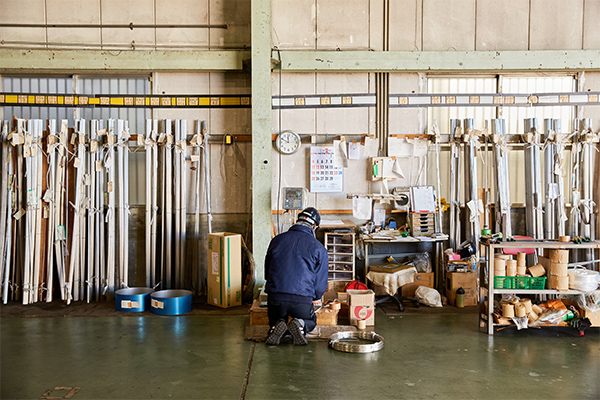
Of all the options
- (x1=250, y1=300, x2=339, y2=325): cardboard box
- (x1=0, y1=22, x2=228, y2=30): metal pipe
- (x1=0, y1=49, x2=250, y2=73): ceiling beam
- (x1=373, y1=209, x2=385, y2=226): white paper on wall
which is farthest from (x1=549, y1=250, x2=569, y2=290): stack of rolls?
(x1=0, y1=22, x2=228, y2=30): metal pipe

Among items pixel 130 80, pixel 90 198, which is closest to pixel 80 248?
pixel 90 198

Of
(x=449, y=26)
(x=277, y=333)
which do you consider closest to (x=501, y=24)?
(x=449, y=26)

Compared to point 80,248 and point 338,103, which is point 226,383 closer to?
point 80,248

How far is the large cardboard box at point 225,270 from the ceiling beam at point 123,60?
2305mm

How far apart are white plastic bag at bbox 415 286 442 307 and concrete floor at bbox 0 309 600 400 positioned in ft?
2.24

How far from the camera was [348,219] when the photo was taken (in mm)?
6648

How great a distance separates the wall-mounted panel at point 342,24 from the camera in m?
6.56

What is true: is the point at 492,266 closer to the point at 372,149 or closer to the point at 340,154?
the point at 372,149

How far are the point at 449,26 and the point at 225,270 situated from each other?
441cm

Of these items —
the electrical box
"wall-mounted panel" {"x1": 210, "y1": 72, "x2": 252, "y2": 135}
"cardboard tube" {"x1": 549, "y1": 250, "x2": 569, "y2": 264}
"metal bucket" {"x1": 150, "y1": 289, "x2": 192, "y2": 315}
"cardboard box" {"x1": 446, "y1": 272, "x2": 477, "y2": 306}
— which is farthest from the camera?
"wall-mounted panel" {"x1": 210, "y1": 72, "x2": 252, "y2": 135}

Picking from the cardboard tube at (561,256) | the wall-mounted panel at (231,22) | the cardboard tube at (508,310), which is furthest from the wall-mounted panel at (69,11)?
the cardboard tube at (561,256)

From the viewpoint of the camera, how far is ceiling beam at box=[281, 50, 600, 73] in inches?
252

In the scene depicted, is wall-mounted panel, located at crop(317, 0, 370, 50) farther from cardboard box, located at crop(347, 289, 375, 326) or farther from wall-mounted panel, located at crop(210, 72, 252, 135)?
cardboard box, located at crop(347, 289, 375, 326)

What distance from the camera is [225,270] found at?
19.3 feet
